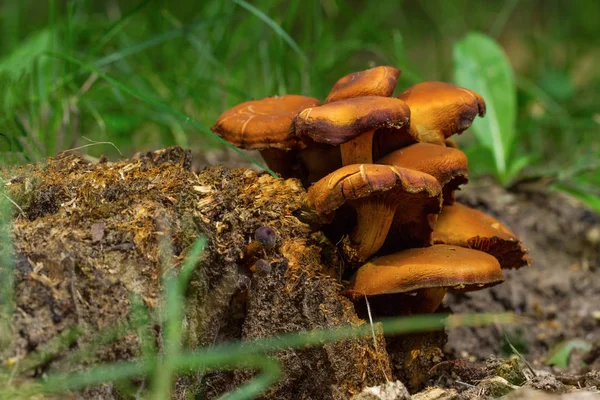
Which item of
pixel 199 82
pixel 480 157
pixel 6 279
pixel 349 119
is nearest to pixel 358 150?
pixel 349 119

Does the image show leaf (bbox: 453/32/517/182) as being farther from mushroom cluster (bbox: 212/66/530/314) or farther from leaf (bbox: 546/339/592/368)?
mushroom cluster (bbox: 212/66/530/314)

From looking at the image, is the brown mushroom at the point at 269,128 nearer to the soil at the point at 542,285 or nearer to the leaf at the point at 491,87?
the soil at the point at 542,285

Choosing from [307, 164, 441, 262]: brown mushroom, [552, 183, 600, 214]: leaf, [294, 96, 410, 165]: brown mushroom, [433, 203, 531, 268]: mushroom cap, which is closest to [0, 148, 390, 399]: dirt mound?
[307, 164, 441, 262]: brown mushroom

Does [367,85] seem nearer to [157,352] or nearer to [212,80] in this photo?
[157,352]

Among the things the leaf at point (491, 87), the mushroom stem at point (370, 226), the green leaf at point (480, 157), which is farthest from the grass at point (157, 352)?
the leaf at point (491, 87)

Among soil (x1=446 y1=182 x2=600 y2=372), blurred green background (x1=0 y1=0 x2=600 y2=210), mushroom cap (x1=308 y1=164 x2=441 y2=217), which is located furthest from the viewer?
blurred green background (x1=0 y1=0 x2=600 y2=210)

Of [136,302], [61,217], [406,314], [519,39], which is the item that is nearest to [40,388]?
[136,302]
